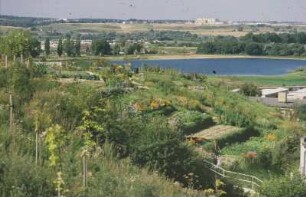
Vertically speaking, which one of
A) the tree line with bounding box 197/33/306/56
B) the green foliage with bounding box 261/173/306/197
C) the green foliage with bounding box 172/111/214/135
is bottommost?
the tree line with bounding box 197/33/306/56

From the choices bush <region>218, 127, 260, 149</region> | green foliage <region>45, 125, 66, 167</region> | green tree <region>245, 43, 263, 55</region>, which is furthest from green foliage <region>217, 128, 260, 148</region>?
green tree <region>245, 43, 263, 55</region>

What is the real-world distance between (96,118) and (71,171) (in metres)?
1.64

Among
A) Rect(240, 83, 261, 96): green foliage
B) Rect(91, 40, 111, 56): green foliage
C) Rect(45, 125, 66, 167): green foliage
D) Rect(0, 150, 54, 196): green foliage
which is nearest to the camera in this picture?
Rect(0, 150, 54, 196): green foliage

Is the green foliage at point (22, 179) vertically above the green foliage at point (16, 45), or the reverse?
the green foliage at point (16, 45)

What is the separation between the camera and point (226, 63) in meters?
58.3

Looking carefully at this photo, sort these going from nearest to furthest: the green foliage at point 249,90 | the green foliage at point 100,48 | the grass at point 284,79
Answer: the green foliage at point 249,90, the green foliage at point 100,48, the grass at point 284,79

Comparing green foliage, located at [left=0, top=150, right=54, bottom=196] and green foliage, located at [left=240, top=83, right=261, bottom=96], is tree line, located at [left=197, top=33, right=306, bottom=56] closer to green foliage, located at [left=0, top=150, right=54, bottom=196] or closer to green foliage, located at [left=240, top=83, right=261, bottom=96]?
green foliage, located at [left=240, top=83, right=261, bottom=96]

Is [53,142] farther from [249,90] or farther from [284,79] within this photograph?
[284,79]

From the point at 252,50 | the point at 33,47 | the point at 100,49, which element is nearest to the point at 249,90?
the point at 33,47

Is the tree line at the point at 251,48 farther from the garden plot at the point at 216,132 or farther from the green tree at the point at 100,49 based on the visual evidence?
the garden plot at the point at 216,132

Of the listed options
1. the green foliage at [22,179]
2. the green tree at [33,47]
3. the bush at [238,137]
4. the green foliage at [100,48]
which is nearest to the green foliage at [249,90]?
the green tree at [33,47]

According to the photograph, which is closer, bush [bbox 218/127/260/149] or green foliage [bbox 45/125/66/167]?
green foliage [bbox 45/125/66/167]

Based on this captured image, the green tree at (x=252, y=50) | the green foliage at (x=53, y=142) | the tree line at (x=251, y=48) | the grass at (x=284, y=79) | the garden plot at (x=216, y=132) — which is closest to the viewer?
the green foliage at (x=53, y=142)

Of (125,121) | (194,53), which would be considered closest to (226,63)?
(194,53)
